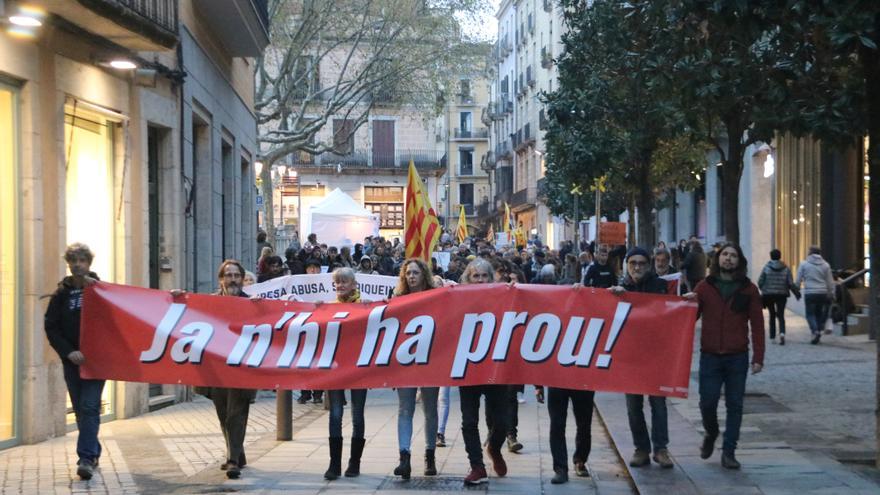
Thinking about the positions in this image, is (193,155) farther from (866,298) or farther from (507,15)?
(507,15)

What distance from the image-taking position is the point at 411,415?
9922mm

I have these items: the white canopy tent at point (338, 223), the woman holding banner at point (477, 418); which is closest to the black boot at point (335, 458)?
the woman holding banner at point (477, 418)

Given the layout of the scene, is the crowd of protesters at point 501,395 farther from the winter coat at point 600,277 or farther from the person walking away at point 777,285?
the person walking away at point 777,285

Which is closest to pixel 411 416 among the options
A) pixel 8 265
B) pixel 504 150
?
pixel 8 265

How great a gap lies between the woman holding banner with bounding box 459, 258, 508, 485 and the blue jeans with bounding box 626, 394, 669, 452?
1.05 m

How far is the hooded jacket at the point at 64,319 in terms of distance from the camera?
384 inches

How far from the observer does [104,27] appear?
1280 cm

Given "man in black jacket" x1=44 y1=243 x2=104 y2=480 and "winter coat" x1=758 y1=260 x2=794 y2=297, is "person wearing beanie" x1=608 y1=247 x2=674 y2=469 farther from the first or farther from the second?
"winter coat" x1=758 y1=260 x2=794 y2=297

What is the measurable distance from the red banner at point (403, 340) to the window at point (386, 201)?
63.7 m

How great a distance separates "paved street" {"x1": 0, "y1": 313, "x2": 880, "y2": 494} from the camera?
934cm

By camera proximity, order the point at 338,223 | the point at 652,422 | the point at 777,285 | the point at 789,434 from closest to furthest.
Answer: the point at 652,422
the point at 789,434
the point at 777,285
the point at 338,223

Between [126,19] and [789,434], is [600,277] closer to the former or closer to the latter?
[789,434]

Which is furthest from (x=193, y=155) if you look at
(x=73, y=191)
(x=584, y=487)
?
(x=584, y=487)

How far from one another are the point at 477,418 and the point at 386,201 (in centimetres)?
6480
